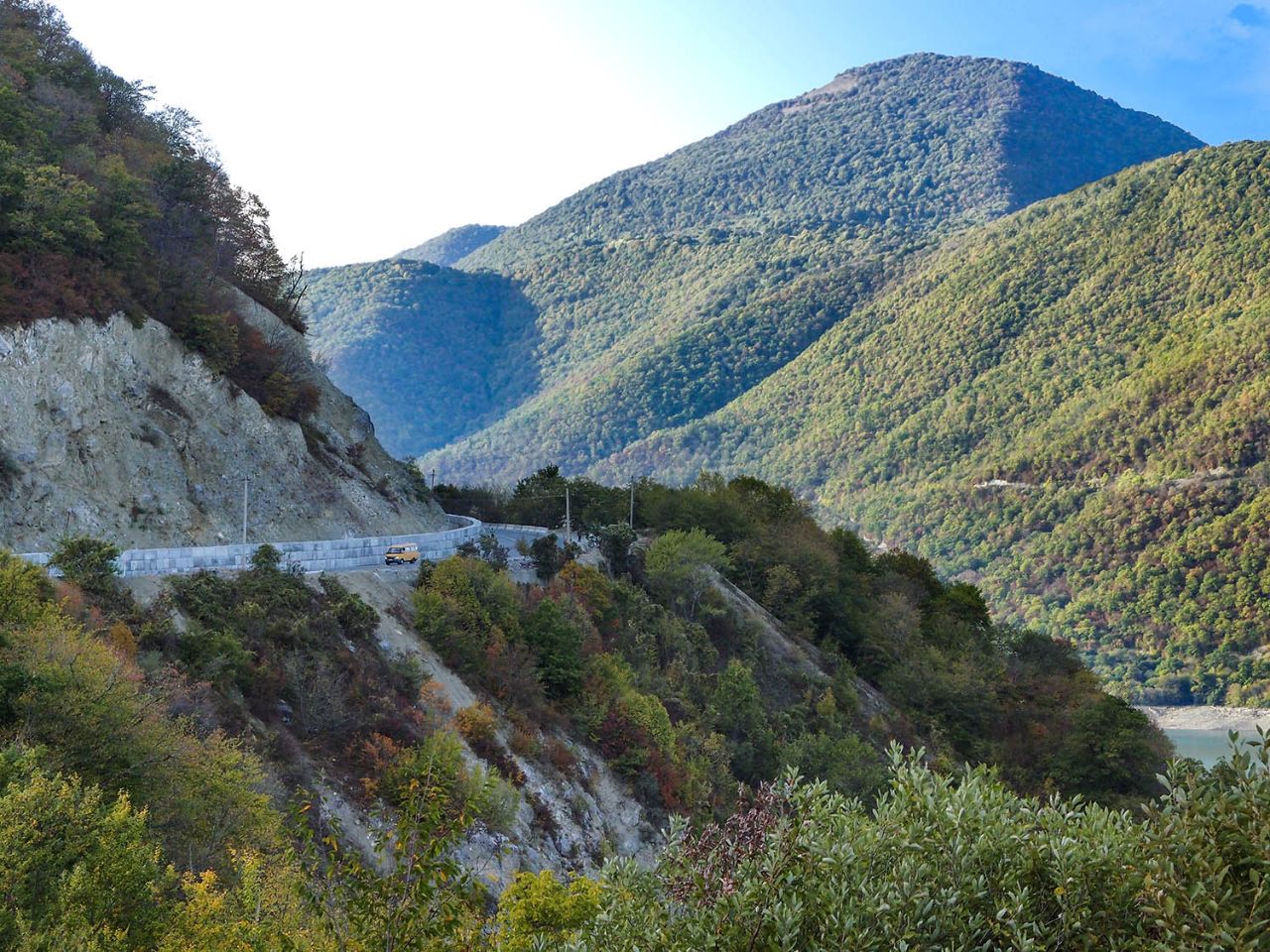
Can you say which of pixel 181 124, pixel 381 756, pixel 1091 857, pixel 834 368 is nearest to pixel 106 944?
pixel 1091 857

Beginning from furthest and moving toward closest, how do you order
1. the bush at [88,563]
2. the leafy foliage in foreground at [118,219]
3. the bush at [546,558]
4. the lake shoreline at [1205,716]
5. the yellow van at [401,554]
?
the lake shoreline at [1205,716], the bush at [546,558], the yellow van at [401,554], the leafy foliage in foreground at [118,219], the bush at [88,563]

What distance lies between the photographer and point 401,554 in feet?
138

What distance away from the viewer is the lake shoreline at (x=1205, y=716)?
345ft

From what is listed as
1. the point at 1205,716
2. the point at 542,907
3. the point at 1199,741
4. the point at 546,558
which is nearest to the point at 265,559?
the point at 546,558

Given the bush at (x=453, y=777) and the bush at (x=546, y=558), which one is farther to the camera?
the bush at (x=546, y=558)

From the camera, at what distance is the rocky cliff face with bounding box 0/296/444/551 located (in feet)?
112

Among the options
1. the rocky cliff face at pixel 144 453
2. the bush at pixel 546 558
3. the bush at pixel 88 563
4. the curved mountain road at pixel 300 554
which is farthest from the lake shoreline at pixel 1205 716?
the bush at pixel 88 563

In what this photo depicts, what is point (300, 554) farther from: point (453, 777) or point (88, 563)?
point (453, 777)

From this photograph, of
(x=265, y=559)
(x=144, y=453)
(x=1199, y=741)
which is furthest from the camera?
(x=1199, y=741)

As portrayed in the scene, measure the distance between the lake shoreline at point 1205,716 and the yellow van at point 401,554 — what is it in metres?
85.4

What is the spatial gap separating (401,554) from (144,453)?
9.68m

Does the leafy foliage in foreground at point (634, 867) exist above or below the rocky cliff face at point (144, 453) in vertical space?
below

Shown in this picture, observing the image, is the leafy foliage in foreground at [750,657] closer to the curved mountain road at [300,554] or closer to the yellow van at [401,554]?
the yellow van at [401,554]

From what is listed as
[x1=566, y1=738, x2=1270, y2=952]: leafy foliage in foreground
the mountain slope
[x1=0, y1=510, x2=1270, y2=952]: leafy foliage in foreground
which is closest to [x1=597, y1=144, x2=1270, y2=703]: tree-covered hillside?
the mountain slope
